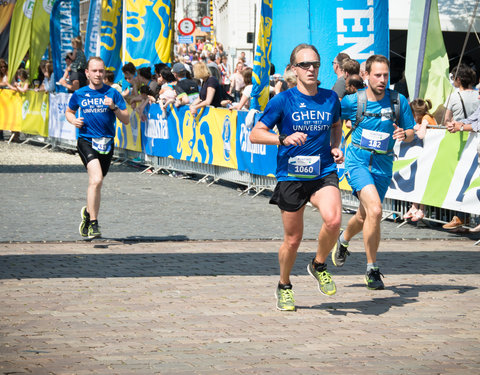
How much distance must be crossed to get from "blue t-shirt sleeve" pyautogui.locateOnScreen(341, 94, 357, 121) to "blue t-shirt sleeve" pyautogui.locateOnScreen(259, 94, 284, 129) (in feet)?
Result: 4.02

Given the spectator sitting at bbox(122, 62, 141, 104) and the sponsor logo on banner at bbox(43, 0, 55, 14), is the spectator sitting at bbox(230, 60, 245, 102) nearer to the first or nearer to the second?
the sponsor logo on banner at bbox(43, 0, 55, 14)

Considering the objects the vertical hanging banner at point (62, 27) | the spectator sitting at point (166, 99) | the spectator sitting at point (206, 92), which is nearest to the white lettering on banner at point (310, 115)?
the spectator sitting at point (206, 92)

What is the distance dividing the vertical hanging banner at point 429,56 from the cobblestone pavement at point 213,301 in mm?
1992

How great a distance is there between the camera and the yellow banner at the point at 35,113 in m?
23.2

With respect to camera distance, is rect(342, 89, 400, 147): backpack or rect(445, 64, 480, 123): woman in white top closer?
rect(342, 89, 400, 147): backpack

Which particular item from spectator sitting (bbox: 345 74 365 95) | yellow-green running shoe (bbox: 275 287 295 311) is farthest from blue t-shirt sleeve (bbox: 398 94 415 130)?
spectator sitting (bbox: 345 74 365 95)

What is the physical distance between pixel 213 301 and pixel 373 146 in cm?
196

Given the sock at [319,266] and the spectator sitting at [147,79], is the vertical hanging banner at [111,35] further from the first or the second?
the sock at [319,266]

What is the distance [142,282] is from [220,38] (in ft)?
182

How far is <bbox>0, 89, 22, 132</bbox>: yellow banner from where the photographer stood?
24672 millimetres

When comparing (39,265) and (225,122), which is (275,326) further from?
(225,122)

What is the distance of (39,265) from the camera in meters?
8.86

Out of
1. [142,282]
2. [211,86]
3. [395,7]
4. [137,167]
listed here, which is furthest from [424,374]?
[395,7]

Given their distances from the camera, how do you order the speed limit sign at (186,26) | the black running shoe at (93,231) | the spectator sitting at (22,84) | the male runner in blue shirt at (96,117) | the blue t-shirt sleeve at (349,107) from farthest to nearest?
1. the speed limit sign at (186,26)
2. the spectator sitting at (22,84)
3. the male runner in blue shirt at (96,117)
4. the black running shoe at (93,231)
5. the blue t-shirt sleeve at (349,107)
